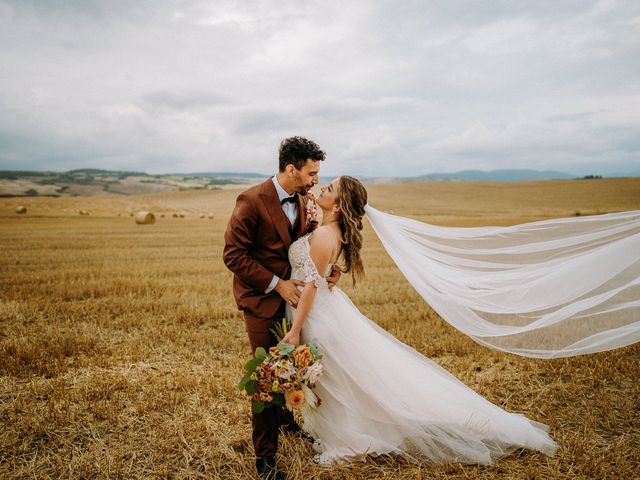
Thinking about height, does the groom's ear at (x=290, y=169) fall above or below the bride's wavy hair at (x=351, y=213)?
above

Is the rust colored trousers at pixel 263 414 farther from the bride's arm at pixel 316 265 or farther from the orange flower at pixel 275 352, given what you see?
the orange flower at pixel 275 352

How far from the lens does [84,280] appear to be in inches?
448

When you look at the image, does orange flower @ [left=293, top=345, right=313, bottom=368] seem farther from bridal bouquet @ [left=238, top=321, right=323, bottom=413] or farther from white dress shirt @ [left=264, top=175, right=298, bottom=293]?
white dress shirt @ [left=264, top=175, right=298, bottom=293]

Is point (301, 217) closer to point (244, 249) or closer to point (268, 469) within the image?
point (244, 249)

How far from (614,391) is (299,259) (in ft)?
14.8

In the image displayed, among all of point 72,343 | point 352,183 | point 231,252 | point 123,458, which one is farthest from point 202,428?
point 72,343

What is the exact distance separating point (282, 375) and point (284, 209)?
148cm

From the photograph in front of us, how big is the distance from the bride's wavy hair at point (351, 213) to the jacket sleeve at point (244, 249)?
2.65 feet

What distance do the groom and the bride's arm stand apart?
0.38ft

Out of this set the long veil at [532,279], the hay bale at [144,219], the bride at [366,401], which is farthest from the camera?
the hay bale at [144,219]

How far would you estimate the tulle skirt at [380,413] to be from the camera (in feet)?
13.8

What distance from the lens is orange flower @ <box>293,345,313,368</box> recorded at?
11.8ft

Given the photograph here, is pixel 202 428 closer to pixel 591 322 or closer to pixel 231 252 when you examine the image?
pixel 231 252

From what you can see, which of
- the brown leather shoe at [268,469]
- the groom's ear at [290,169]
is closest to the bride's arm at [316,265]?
the groom's ear at [290,169]
